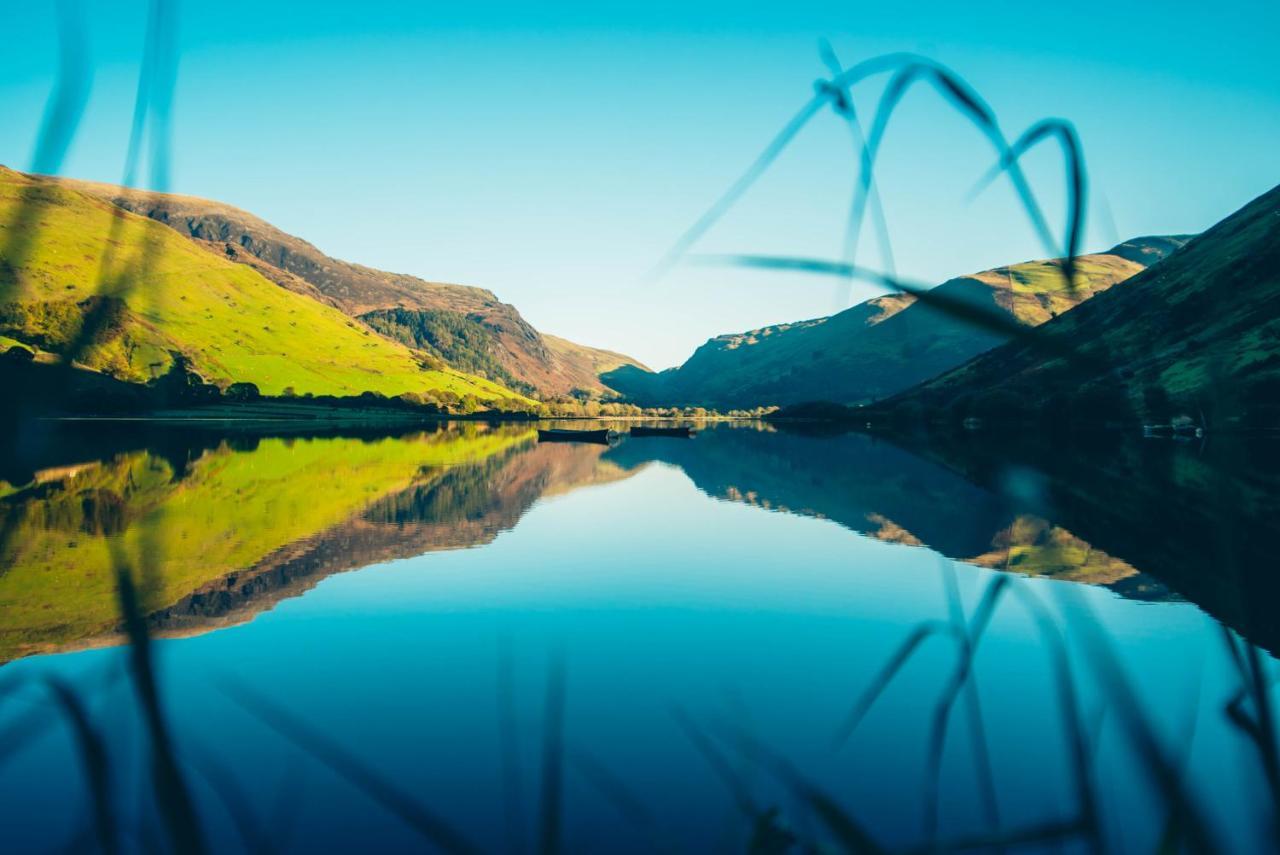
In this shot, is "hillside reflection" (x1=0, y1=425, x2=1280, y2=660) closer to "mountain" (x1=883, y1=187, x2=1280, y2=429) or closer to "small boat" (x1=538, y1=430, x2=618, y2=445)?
"mountain" (x1=883, y1=187, x2=1280, y2=429)

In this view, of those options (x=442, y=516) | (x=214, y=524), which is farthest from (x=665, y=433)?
(x=214, y=524)

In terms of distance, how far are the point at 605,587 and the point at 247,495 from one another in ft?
92.1

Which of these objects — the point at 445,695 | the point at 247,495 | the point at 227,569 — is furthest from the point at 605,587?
the point at 247,495

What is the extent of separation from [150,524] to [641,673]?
2577 cm

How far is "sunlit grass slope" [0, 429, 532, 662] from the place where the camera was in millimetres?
20078

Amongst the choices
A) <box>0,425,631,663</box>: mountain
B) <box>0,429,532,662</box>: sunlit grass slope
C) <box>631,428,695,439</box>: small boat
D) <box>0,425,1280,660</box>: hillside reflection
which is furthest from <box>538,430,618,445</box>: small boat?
<box>0,429,532,662</box>: sunlit grass slope

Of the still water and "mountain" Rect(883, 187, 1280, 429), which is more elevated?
"mountain" Rect(883, 187, 1280, 429)

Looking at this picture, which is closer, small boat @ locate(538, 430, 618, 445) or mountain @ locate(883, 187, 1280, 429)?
mountain @ locate(883, 187, 1280, 429)

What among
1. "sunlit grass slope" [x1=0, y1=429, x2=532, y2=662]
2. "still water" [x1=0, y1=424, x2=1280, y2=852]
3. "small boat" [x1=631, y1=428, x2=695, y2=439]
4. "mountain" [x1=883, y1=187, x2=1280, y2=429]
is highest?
"mountain" [x1=883, y1=187, x2=1280, y2=429]

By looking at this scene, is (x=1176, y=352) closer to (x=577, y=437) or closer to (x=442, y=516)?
(x=577, y=437)

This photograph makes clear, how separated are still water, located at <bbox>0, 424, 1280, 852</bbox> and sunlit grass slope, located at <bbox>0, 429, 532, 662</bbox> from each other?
22 centimetres

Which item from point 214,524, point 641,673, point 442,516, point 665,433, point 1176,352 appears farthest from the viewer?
point 665,433

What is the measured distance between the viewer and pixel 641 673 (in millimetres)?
16281

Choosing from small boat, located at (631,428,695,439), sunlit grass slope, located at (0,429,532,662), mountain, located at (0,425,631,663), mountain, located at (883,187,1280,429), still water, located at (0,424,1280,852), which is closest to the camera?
still water, located at (0,424,1280,852)
